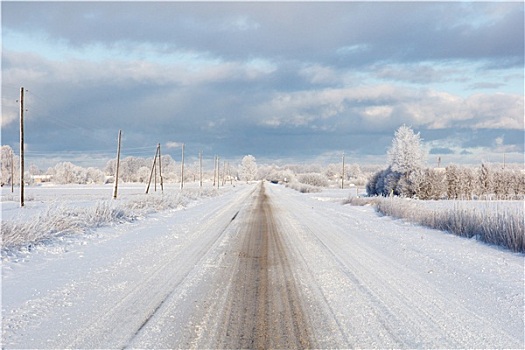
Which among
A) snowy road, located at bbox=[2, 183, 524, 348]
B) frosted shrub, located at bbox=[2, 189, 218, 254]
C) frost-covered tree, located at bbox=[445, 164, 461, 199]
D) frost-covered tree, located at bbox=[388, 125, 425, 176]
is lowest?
snowy road, located at bbox=[2, 183, 524, 348]

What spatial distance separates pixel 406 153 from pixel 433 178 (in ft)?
12.6

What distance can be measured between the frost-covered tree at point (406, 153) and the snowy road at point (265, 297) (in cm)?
3490

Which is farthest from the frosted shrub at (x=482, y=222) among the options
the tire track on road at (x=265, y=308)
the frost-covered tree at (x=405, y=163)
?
the frost-covered tree at (x=405, y=163)

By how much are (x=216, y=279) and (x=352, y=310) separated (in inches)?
107

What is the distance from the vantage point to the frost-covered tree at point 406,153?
147 feet

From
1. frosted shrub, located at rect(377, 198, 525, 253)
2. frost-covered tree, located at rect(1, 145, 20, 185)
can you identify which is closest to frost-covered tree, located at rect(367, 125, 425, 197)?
frosted shrub, located at rect(377, 198, 525, 253)

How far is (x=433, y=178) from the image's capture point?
44219 mm

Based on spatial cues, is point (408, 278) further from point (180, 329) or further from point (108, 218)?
point (108, 218)

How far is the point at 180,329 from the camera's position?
4781mm

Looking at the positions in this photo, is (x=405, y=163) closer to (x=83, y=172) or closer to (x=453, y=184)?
(x=453, y=184)

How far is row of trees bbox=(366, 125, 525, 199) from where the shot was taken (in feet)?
145

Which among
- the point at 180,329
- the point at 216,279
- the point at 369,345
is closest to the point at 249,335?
the point at 180,329

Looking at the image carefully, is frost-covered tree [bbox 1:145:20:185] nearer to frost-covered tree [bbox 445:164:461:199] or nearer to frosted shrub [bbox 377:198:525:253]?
frost-covered tree [bbox 445:164:461:199]

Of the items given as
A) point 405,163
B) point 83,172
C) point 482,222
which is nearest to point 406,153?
point 405,163
